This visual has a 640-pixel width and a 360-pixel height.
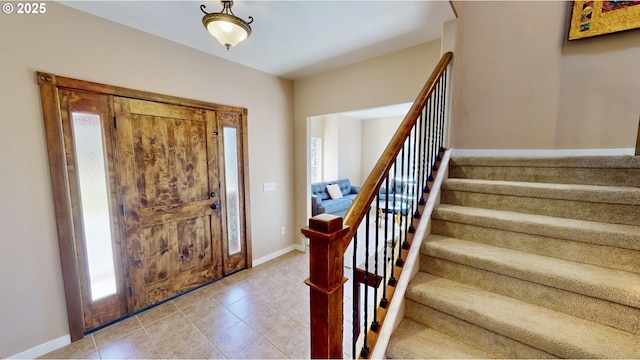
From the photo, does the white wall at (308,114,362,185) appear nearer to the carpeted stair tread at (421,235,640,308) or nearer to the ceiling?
the ceiling

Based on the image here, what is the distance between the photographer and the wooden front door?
2.27 metres

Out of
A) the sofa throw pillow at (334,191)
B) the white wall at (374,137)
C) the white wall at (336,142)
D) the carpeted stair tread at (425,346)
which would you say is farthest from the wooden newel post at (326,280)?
the white wall at (374,137)

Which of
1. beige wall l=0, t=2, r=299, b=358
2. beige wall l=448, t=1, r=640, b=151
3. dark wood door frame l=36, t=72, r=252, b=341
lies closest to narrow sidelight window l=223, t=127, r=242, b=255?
beige wall l=0, t=2, r=299, b=358

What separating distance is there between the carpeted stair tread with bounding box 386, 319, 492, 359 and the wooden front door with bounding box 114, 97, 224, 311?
7.78 ft

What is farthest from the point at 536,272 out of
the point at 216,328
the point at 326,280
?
the point at 216,328

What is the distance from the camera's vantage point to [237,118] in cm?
304

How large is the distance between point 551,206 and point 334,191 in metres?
4.85

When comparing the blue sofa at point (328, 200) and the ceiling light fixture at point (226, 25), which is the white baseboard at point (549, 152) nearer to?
the ceiling light fixture at point (226, 25)

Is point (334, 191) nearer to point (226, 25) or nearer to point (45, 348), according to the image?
point (226, 25)

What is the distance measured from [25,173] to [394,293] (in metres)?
2.72

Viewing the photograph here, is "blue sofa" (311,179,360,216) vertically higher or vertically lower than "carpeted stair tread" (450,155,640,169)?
lower

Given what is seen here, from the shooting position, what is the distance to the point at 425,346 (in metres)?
1.17

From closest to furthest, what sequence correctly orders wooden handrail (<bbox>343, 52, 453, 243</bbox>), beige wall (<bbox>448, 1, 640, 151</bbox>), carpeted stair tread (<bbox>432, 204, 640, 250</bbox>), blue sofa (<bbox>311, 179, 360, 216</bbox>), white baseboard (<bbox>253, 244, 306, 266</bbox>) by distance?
wooden handrail (<bbox>343, 52, 453, 243</bbox>), carpeted stair tread (<bbox>432, 204, 640, 250</bbox>), beige wall (<bbox>448, 1, 640, 151</bbox>), white baseboard (<bbox>253, 244, 306, 266</bbox>), blue sofa (<bbox>311, 179, 360, 216</bbox>)

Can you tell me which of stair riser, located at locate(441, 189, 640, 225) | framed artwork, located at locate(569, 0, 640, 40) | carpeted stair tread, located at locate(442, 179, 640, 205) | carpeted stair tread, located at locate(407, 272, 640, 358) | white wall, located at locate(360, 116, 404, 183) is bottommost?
carpeted stair tread, located at locate(407, 272, 640, 358)
